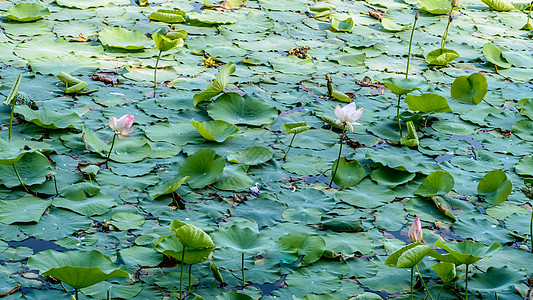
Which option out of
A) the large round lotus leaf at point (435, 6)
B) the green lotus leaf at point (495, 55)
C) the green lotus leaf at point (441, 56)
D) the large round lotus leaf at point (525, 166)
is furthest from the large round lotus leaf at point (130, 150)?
the large round lotus leaf at point (435, 6)

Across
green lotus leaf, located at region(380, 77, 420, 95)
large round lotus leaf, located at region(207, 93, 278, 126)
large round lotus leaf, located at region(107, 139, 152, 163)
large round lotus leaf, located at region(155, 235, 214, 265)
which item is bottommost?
large round lotus leaf, located at region(107, 139, 152, 163)

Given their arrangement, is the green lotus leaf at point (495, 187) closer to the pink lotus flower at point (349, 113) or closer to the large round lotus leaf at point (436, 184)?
the large round lotus leaf at point (436, 184)

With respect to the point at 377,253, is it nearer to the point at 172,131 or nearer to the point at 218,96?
the point at 172,131

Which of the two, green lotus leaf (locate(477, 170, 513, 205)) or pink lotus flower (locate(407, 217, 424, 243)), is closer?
pink lotus flower (locate(407, 217, 424, 243))

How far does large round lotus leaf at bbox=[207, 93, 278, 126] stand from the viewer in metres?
3.32

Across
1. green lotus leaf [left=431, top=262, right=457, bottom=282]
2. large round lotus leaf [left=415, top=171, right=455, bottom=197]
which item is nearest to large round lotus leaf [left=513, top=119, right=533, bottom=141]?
large round lotus leaf [left=415, top=171, right=455, bottom=197]

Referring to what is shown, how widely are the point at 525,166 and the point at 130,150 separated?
2199mm

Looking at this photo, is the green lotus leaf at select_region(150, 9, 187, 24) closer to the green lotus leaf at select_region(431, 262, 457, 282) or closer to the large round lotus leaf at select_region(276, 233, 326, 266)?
the large round lotus leaf at select_region(276, 233, 326, 266)

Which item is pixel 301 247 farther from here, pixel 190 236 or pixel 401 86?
pixel 401 86

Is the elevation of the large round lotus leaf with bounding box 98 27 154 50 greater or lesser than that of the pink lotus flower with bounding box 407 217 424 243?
lesser

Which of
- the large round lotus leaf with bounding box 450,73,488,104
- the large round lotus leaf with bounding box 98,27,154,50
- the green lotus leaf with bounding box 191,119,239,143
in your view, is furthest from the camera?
the large round lotus leaf with bounding box 98,27,154,50

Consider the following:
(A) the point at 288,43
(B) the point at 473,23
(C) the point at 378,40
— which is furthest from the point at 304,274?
(B) the point at 473,23

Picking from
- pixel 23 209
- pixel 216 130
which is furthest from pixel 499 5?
pixel 23 209

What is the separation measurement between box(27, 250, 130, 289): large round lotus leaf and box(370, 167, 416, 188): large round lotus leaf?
1.49 metres
